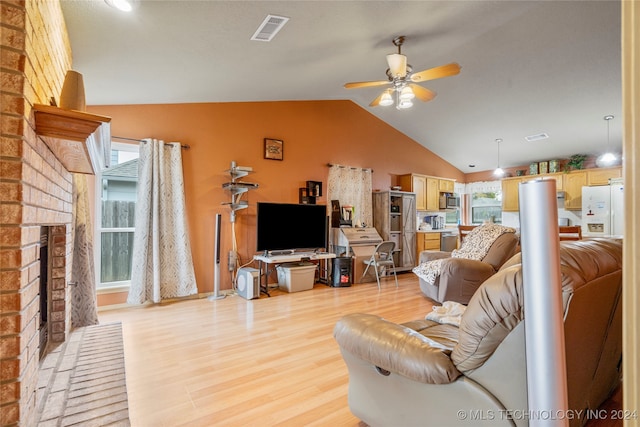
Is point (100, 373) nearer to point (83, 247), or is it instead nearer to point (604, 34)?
point (83, 247)

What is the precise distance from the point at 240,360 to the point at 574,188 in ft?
22.8

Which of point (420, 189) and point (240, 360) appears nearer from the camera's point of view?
point (240, 360)

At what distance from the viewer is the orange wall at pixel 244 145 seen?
409 cm

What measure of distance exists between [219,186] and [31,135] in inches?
121

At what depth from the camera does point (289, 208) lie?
15.6 feet

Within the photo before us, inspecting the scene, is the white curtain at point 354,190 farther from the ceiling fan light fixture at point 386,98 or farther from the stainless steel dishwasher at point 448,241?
the ceiling fan light fixture at point 386,98

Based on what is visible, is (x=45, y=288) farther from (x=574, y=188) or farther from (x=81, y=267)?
(x=574, y=188)

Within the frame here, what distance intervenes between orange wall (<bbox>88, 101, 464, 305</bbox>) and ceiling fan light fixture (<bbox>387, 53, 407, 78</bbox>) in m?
2.35

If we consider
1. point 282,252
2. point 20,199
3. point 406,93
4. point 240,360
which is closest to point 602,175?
point 406,93

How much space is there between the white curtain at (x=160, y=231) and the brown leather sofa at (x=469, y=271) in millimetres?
3191

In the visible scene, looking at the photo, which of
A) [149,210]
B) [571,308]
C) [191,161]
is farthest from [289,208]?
[571,308]

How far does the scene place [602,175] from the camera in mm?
5762

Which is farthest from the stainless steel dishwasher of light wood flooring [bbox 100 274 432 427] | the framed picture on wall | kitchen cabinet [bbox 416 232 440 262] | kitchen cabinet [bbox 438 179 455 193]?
the framed picture on wall

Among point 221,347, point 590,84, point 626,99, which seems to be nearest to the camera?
point 626,99
